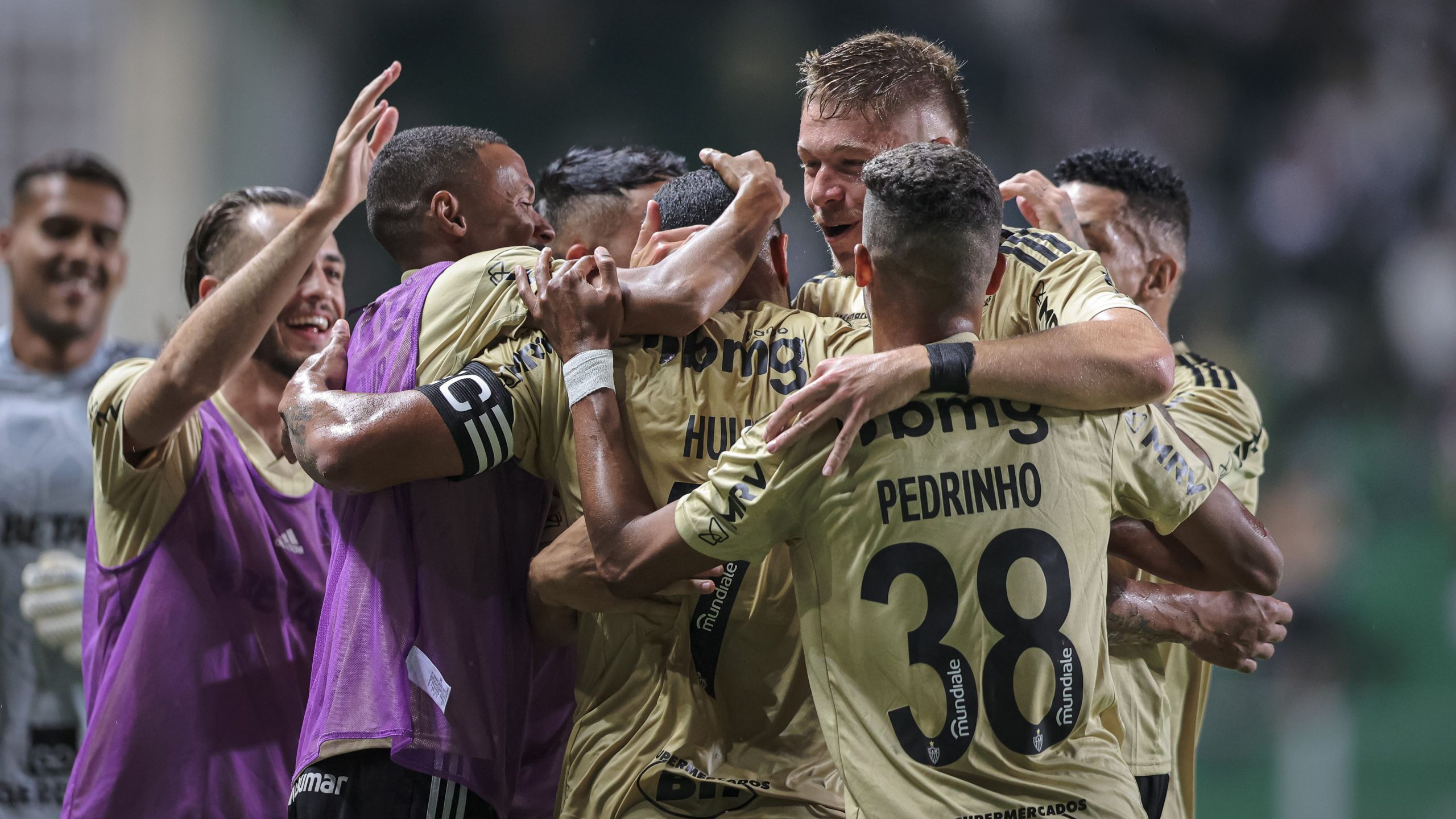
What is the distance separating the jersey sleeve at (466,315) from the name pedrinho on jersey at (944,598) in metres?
0.78

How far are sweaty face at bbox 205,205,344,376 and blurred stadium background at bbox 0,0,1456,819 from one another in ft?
19.0

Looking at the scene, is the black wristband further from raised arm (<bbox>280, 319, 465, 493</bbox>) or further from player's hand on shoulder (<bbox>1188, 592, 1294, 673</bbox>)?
player's hand on shoulder (<bbox>1188, 592, 1294, 673</bbox>)

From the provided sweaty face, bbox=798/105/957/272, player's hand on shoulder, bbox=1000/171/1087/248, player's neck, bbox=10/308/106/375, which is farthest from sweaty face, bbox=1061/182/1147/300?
player's neck, bbox=10/308/106/375

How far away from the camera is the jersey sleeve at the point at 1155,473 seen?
2.55 meters

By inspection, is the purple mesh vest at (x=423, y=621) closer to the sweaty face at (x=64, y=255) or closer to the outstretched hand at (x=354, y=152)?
the outstretched hand at (x=354, y=152)

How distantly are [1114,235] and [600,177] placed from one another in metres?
1.72

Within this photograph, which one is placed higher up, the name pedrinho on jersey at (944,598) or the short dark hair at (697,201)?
the short dark hair at (697,201)

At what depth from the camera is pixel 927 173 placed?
2436 mm

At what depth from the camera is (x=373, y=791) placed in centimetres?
280

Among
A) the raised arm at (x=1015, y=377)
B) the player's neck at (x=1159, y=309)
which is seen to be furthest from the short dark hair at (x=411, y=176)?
the player's neck at (x=1159, y=309)

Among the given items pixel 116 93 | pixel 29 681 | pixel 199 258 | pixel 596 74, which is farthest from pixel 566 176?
pixel 116 93

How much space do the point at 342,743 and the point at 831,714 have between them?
109 cm

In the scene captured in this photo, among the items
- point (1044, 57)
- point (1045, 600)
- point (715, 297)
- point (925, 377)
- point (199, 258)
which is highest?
point (1044, 57)

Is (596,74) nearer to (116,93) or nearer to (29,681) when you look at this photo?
(116,93)
